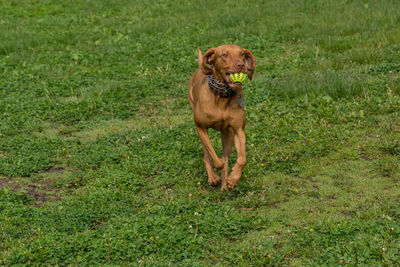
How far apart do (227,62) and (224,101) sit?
0.53 metres

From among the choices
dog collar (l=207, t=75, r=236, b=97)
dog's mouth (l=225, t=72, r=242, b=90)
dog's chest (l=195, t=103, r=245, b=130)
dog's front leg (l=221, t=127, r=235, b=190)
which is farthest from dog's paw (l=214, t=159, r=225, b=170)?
dog's mouth (l=225, t=72, r=242, b=90)

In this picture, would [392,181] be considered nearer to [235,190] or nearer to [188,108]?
[235,190]

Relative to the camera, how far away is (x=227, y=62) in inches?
251

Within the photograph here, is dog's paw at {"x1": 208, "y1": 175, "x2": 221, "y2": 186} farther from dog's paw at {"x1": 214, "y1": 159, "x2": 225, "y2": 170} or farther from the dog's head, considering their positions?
the dog's head

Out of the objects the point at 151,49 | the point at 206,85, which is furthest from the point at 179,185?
the point at 151,49

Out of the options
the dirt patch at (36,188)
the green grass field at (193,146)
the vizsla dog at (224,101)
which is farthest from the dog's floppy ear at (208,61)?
the dirt patch at (36,188)

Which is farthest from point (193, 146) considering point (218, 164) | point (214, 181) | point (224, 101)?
point (224, 101)

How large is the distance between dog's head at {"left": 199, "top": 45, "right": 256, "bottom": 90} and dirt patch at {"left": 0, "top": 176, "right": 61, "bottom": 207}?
252 centimetres

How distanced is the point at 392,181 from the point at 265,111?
297cm

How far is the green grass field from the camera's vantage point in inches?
225

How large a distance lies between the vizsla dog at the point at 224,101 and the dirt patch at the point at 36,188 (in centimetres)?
203

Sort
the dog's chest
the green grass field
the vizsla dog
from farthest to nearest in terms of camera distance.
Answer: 1. the dog's chest
2. the vizsla dog
3. the green grass field

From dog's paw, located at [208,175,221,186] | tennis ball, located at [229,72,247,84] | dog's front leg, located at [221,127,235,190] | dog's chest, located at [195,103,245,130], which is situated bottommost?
dog's paw, located at [208,175,221,186]

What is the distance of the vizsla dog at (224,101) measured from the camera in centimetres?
645
